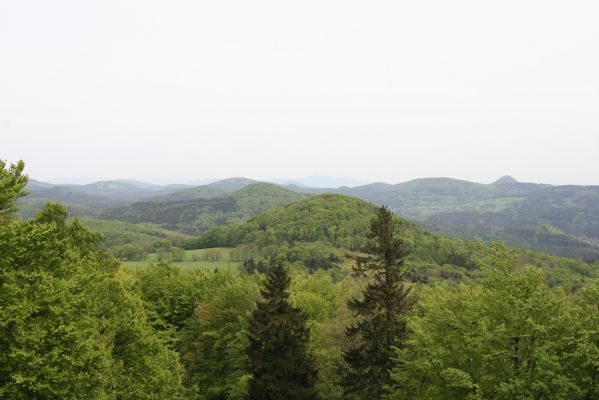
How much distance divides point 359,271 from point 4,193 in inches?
767

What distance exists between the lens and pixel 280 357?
25250 mm

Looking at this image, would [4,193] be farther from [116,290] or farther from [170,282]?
[170,282]

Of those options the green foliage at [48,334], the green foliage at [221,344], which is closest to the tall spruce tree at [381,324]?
the green foliage at [48,334]

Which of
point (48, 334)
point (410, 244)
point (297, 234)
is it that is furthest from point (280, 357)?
point (297, 234)

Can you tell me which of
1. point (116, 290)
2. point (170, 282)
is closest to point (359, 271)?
point (116, 290)

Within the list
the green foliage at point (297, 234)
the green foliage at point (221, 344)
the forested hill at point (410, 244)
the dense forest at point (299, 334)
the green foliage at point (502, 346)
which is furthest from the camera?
the green foliage at point (297, 234)

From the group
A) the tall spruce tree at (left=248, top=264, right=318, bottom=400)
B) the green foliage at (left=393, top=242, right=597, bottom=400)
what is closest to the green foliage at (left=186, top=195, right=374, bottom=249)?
the tall spruce tree at (left=248, top=264, right=318, bottom=400)

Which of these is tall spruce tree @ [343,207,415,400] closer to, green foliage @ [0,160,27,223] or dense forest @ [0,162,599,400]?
dense forest @ [0,162,599,400]

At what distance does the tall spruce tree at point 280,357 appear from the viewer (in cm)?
2481

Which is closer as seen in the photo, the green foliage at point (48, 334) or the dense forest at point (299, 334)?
the green foliage at point (48, 334)

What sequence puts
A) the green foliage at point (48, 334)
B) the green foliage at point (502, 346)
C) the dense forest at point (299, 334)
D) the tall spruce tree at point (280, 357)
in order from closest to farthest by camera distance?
the green foliage at point (48, 334) < the dense forest at point (299, 334) < the green foliage at point (502, 346) < the tall spruce tree at point (280, 357)

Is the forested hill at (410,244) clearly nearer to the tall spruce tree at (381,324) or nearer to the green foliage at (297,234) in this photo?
the green foliage at (297,234)

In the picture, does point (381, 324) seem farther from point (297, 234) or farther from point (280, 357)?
point (297, 234)

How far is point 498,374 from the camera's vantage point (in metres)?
18.9
